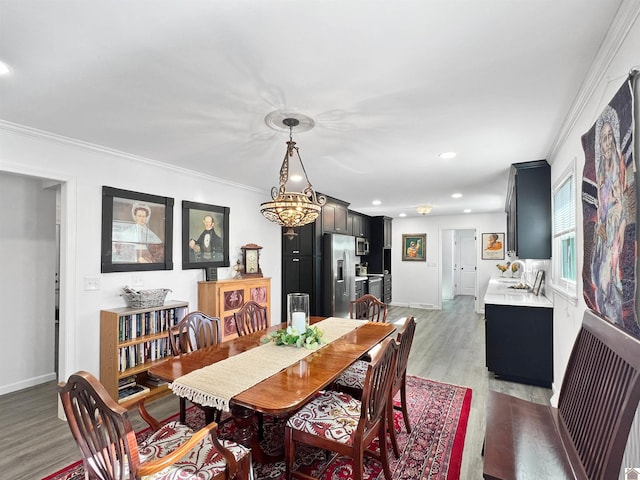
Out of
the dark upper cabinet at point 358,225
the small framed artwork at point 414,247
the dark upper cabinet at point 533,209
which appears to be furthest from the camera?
the small framed artwork at point 414,247

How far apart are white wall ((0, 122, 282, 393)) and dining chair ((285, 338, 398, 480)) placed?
7.24 ft

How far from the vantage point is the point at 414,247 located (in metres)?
8.41

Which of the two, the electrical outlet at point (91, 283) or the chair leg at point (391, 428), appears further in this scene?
the electrical outlet at point (91, 283)

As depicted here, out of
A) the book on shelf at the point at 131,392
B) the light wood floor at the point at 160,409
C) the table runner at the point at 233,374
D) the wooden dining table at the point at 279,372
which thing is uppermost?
the table runner at the point at 233,374

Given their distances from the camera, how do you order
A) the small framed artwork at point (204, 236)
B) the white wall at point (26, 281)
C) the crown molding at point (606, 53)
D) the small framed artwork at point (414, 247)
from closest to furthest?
the crown molding at point (606, 53) < the white wall at point (26, 281) < the small framed artwork at point (204, 236) < the small framed artwork at point (414, 247)

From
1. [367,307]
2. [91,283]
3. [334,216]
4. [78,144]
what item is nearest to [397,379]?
[367,307]

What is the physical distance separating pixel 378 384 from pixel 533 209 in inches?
111

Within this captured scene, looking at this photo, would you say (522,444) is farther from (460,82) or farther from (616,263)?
(460,82)

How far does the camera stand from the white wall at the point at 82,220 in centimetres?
264

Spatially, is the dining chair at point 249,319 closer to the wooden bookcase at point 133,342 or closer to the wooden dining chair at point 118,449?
the wooden bookcase at point 133,342

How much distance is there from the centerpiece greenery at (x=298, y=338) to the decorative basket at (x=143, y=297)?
1.43 meters

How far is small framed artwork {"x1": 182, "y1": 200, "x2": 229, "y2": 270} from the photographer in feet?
12.6

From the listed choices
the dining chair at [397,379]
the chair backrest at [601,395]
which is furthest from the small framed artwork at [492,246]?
the chair backrest at [601,395]

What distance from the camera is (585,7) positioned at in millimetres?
1271
